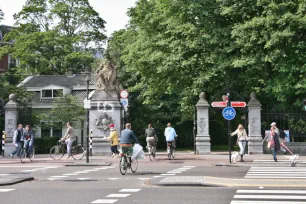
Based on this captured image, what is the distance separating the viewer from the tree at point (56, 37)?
189 feet

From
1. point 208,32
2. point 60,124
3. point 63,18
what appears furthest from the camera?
point 63,18

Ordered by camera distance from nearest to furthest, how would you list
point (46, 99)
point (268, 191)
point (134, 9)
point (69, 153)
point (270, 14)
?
point (268, 191) < point (69, 153) < point (270, 14) < point (134, 9) < point (46, 99)

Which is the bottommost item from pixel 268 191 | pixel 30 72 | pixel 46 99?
pixel 268 191

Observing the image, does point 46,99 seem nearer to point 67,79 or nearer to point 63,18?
point 67,79

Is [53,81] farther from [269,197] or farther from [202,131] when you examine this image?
[269,197]

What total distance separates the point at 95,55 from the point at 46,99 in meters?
9.51

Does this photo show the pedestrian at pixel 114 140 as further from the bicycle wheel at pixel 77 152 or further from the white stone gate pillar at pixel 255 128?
the white stone gate pillar at pixel 255 128

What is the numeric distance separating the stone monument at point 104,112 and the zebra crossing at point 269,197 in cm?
1759

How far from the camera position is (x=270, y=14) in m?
27.8

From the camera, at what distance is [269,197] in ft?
35.5

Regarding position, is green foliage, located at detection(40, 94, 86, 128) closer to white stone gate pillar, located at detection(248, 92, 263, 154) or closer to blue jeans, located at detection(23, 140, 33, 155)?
blue jeans, located at detection(23, 140, 33, 155)

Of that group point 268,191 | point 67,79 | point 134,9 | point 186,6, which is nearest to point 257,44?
point 186,6

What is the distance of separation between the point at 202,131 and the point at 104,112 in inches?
235

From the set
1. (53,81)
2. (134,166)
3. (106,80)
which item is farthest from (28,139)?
(53,81)
